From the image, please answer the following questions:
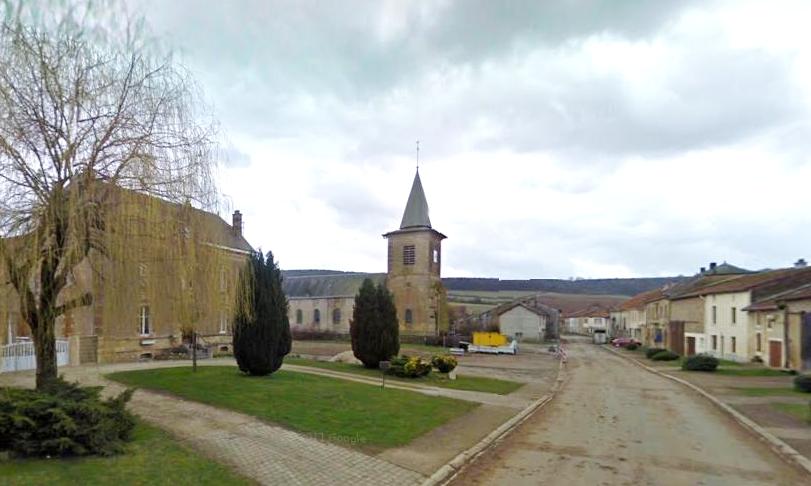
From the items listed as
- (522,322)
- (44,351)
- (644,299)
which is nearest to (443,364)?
(44,351)

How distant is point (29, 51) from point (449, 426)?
36.0ft

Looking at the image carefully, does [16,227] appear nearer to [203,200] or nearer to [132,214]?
[132,214]

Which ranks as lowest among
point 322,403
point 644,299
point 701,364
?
point 701,364

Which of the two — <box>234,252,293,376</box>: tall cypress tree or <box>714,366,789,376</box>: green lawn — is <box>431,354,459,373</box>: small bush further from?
<box>714,366,789,376</box>: green lawn

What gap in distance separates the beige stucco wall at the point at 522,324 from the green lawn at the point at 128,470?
221ft

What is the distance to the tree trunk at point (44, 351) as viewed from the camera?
982 centimetres

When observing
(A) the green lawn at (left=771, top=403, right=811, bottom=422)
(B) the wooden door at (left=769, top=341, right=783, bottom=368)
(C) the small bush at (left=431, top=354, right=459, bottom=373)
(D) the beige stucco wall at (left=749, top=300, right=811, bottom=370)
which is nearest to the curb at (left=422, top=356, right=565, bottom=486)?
(C) the small bush at (left=431, top=354, right=459, bottom=373)

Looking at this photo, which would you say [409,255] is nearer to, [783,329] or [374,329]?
[374,329]

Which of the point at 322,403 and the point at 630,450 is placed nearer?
the point at 630,450

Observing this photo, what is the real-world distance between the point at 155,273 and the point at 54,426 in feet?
10.5

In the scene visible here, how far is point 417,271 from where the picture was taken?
205 ft

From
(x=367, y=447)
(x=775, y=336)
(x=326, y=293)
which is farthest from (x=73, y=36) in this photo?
(x=326, y=293)

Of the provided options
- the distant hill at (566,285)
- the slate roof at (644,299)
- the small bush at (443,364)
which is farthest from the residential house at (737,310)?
the distant hill at (566,285)

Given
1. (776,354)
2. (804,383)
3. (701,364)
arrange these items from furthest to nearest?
(701,364), (776,354), (804,383)
